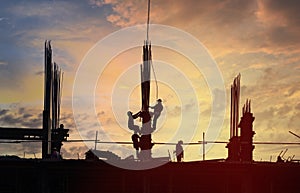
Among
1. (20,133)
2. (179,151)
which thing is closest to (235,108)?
(179,151)

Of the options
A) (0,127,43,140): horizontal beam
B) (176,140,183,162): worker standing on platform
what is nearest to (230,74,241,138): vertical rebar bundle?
(176,140,183,162): worker standing on platform

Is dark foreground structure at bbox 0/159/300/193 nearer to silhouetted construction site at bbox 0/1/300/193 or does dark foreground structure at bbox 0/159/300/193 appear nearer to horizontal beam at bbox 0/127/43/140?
silhouetted construction site at bbox 0/1/300/193

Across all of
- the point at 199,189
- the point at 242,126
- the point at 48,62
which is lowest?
the point at 199,189

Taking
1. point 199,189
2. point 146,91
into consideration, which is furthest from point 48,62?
point 199,189

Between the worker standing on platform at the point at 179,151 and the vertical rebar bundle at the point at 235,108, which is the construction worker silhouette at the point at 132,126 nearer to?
the worker standing on platform at the point at 179,151

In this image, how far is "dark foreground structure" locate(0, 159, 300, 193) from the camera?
28.2 meters

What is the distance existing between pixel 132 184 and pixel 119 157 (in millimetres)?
1381

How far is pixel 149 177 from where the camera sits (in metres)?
28.5

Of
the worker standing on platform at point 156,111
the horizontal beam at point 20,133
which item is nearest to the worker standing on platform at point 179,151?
the worker standing on platform at point 156,111

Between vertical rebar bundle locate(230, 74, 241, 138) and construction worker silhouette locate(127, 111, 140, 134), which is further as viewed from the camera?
vertical rebar bundle locate(230, 74, 241, 138)

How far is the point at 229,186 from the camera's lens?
28922 mm

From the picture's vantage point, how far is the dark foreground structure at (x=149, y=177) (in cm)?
2817

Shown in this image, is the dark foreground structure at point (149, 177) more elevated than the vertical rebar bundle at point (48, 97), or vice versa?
the vertical rebar bundle at point (48, 97)

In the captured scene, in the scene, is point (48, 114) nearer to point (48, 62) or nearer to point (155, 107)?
point (48, 62)
